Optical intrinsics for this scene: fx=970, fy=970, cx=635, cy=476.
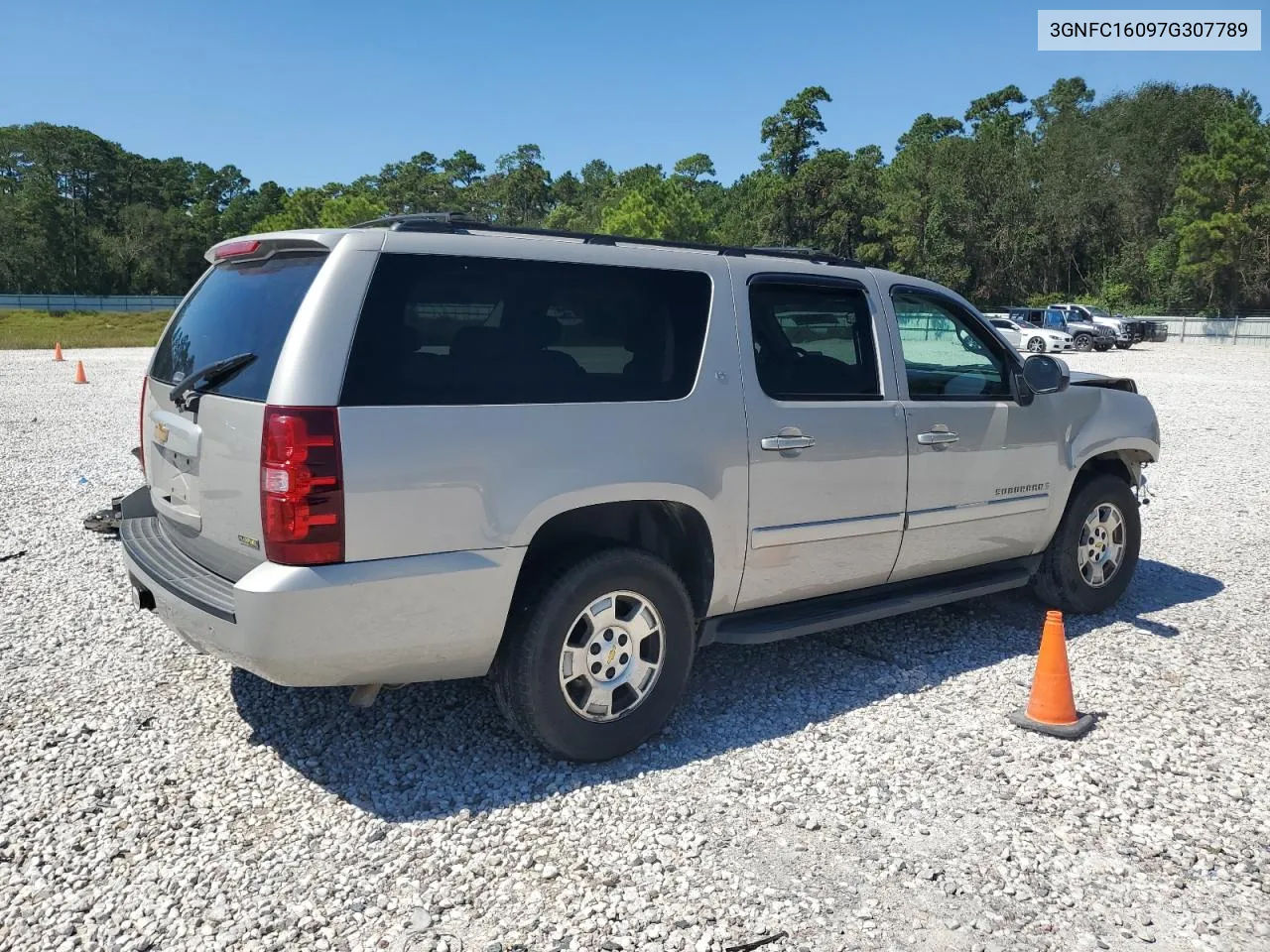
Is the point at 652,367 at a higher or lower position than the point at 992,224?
lower

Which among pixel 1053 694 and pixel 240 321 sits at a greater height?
pixel 240 321

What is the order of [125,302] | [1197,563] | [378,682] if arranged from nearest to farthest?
[378,682] → [1197,563] → [125,302]

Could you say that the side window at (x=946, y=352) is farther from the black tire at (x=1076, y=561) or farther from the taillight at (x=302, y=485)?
the taillight at (x=302, y=485)

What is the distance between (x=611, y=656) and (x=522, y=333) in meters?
1.32

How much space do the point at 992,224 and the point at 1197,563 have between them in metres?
67.5

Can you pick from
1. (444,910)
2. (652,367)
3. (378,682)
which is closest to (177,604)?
(378,682)

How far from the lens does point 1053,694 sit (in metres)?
4.29

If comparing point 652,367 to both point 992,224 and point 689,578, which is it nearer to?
point 689,578

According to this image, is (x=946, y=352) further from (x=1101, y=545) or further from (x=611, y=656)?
(x=611, y=656)

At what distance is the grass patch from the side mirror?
42.4 meters

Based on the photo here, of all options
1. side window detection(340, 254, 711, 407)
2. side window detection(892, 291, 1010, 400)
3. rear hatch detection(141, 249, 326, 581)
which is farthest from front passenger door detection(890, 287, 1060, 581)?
rear hatch detection(141, 249, 326, 581)

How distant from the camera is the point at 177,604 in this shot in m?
3.54

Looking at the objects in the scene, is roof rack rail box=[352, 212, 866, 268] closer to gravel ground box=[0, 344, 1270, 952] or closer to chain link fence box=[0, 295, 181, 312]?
gravel ground box=[0, 344, 1270, 952]

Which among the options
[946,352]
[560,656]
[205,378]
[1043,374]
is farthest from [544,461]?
[1043,374]
